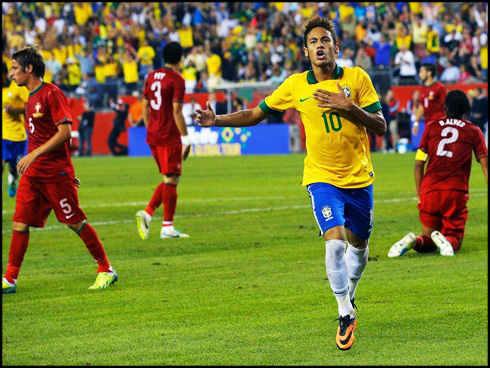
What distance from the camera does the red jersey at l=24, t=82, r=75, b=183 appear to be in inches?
322

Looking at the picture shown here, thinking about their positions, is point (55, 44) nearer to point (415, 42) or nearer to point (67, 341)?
point (415, 42)

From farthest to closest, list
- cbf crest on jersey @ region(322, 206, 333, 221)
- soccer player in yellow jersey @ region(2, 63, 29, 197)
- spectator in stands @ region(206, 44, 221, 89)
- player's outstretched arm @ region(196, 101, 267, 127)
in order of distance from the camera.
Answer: spectator in stands @ region(206, 44, 221, 89) → soccer player in yellow jersey @ region(2, 63, 29, 197) → player's outstretched arm @ region(196, 101, 267, 127) → cbf crest on jersey @ region(322, 206, 333, 221)

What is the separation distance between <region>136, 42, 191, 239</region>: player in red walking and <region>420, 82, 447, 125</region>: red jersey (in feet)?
26.7

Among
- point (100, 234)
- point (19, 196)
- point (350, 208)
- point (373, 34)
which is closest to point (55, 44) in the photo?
point (373, 34)

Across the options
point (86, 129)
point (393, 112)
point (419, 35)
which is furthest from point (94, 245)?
point (86, 129)

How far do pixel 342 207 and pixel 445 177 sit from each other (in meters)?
4.15

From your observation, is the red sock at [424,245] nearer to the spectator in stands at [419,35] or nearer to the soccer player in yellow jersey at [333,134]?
the soccer player in yellow jersey at [333,134]

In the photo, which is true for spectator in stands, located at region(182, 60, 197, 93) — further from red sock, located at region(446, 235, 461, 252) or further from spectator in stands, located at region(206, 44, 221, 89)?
red sock, located at region(446, 235, 461, 252)

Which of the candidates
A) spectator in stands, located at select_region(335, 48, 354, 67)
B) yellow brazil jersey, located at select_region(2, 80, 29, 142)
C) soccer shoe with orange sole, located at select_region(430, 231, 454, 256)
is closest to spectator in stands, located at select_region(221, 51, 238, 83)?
spectator in stands, located at select_region(335, 48, 354, 67)

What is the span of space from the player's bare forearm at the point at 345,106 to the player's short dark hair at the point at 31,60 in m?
3.08

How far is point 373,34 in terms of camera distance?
34.3 metres

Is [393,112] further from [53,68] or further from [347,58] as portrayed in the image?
[53,68]

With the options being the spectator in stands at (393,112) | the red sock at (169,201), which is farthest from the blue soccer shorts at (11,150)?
the spectator in stands at (393,112)

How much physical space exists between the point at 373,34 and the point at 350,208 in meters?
28.5
